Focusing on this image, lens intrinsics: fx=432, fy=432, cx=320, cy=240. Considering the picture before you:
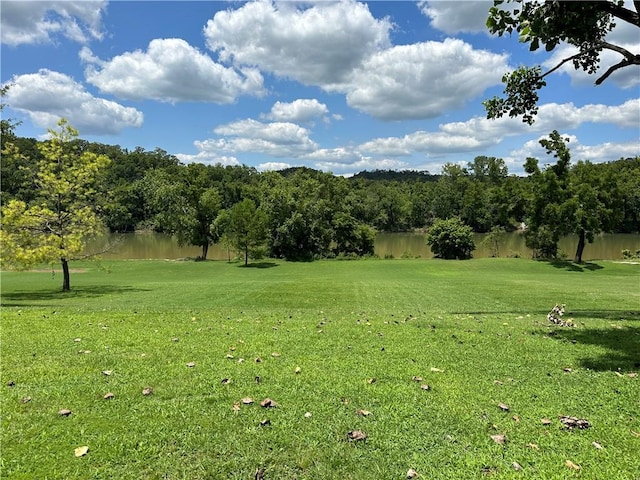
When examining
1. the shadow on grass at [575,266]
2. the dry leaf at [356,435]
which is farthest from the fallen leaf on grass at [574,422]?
Result: the shadow on grass at [575,266]

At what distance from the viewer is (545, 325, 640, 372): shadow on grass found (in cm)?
598

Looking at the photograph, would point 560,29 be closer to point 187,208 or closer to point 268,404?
point 268,404

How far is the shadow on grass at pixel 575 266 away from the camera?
36.7 m

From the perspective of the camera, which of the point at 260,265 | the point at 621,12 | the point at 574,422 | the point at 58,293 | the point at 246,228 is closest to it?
the point at 574,422

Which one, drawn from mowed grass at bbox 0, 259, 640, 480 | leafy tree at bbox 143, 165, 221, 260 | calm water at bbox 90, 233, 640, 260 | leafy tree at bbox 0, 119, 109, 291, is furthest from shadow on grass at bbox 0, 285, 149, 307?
calm water at bbox 90, 233, 640, 260

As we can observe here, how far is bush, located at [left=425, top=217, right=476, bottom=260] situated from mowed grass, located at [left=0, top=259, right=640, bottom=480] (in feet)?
140

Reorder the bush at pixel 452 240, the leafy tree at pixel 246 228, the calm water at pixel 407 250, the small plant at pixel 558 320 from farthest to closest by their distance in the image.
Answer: the calm water at pixel 407 250
the bush at pixel 452 240
the leafy tree at pixel 246 228
the small plant at pixel 558 320

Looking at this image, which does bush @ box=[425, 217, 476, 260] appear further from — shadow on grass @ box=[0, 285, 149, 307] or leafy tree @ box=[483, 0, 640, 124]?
leafy tree @ box=[483, 0, 640, 124]

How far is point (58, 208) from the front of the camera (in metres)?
20.1

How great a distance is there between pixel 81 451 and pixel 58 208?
65.0 ft

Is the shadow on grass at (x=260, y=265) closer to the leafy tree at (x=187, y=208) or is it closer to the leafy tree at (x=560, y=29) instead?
the leafy tree at (x=187, y=208)

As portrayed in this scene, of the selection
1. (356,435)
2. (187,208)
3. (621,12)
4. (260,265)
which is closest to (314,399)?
(356,435)

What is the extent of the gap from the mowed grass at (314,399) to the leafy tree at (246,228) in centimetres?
3648

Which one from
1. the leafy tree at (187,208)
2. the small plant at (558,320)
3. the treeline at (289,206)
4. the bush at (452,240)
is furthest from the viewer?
the leafy tree at (187,208)
